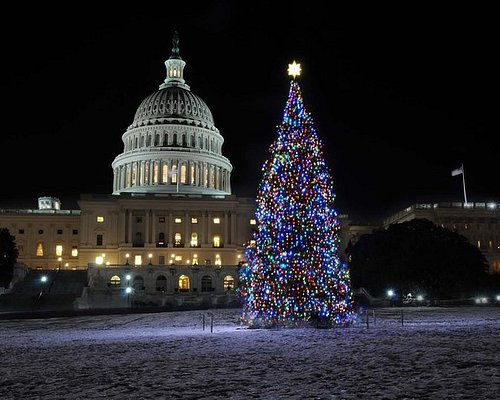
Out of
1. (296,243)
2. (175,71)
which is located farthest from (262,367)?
(175,71)

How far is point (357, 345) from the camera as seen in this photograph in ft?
64.6

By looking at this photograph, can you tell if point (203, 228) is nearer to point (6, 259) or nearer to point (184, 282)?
point (184, 282)

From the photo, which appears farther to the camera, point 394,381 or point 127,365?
point 127,365

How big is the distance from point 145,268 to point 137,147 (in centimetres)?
5167

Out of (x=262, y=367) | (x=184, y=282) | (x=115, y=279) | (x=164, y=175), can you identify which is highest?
(x=164, y=175)

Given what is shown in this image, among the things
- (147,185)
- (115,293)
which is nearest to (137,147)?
(147,185)

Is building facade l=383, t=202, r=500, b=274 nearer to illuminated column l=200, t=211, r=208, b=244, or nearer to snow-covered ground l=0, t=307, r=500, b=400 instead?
illuminated column l=200, t=211, r=208, b=244

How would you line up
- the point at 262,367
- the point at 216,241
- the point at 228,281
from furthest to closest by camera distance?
the point at 216,241, the point at 228,281, the point at 262,367

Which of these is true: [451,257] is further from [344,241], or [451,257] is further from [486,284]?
[344,241]

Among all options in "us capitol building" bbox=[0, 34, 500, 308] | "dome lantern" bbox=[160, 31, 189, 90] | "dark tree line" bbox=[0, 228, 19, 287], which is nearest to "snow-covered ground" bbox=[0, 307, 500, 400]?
"dark tree line" bbox=[0, 228, 19, 287]

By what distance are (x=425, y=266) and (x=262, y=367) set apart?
2163 inches

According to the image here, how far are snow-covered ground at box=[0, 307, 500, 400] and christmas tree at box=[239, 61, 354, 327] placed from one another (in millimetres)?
4387

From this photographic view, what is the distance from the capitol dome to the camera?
12769 cm

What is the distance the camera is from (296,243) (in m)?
28.8
